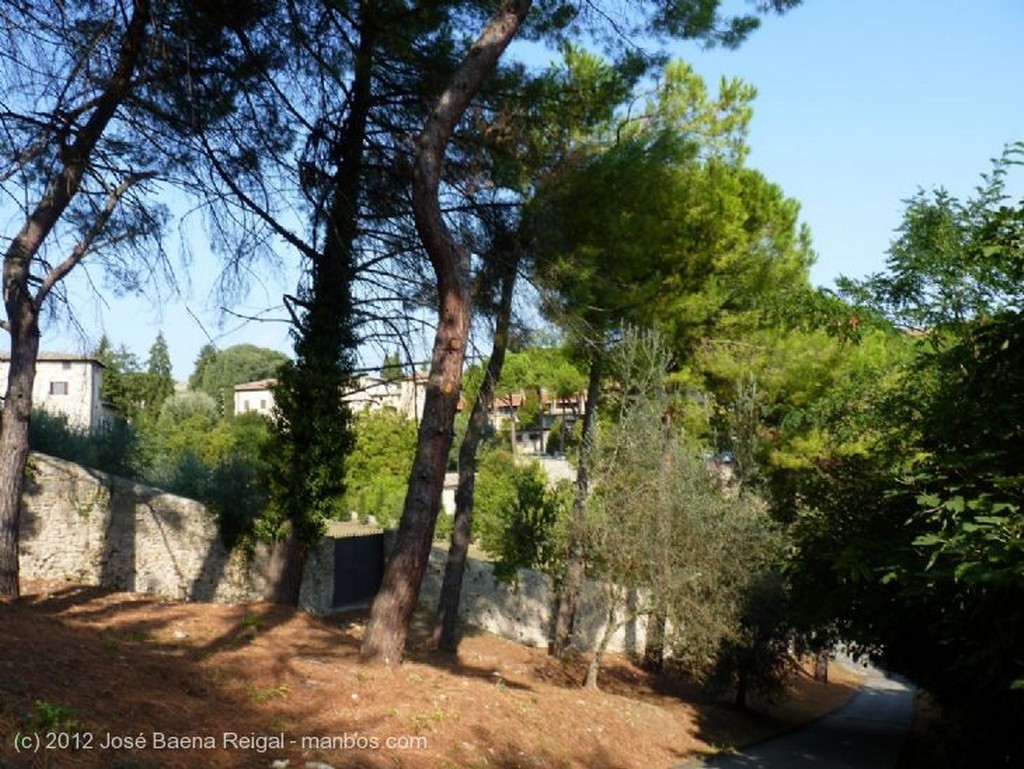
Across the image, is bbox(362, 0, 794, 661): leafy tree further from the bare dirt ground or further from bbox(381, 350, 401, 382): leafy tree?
bbox(381, 350, 401, 382): leafy tree

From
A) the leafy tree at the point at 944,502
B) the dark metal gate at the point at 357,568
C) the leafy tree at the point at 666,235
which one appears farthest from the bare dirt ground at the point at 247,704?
the dark metal gate at the point at 357,568

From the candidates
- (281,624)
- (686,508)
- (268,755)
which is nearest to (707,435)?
(686,508)

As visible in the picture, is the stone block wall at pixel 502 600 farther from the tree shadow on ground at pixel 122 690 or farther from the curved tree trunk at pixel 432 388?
the curved tree trunk at pixel 432 388

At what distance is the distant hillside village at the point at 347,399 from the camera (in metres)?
13.3

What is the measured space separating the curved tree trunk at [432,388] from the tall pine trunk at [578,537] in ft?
18.3

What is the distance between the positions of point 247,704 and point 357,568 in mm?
12309

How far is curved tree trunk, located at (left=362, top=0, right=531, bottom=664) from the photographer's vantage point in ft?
31.2

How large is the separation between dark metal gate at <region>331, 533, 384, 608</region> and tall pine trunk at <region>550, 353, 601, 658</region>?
→ 3.87m

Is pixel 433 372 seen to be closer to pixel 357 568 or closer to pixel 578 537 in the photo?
pixel 578 537

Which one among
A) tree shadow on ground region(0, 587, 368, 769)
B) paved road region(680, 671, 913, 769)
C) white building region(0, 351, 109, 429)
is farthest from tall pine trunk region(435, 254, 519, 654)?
tree shadow on ground region(0, 587, 368, 769)

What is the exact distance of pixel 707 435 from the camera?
71.5 ft

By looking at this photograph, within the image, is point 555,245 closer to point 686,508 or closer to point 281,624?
point 686,508

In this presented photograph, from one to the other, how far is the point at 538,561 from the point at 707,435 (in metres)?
5.05

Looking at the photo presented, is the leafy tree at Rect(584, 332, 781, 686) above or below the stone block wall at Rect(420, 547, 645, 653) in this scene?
above
